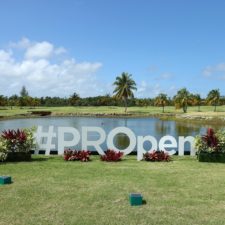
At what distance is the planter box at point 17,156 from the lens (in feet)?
40.8

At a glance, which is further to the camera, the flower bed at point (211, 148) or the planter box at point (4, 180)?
the flower bed at point (211, 148)

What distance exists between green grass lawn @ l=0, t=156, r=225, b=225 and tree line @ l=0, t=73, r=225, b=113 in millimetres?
83821

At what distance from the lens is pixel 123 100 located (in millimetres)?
117125

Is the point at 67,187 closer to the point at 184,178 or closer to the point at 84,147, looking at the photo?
the point at 184,178

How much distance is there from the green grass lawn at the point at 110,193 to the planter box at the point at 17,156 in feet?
2.73

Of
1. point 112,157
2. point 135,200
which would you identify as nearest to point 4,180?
point 135,200

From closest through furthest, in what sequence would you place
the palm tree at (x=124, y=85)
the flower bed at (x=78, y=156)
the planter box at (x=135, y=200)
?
the planter box at (x=135, y=200)
the flower bed at (x=78, y=156)
the palm tree at (x=124, y=85)

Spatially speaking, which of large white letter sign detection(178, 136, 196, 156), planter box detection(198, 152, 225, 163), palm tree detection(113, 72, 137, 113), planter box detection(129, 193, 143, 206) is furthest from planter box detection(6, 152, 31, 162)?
palm tree detection(113, 72, 137, 113)

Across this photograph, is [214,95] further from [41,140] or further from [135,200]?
[135,200]

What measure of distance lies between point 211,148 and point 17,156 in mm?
6278

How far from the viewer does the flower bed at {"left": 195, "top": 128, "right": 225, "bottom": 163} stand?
41.6ft

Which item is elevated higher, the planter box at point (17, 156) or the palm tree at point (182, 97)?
the palm tree at point (182, 97)

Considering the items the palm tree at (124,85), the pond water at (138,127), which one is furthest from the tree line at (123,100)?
the pond water at (138,127)

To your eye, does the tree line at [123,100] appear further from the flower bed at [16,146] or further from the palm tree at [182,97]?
the flower bed at [16,146]
